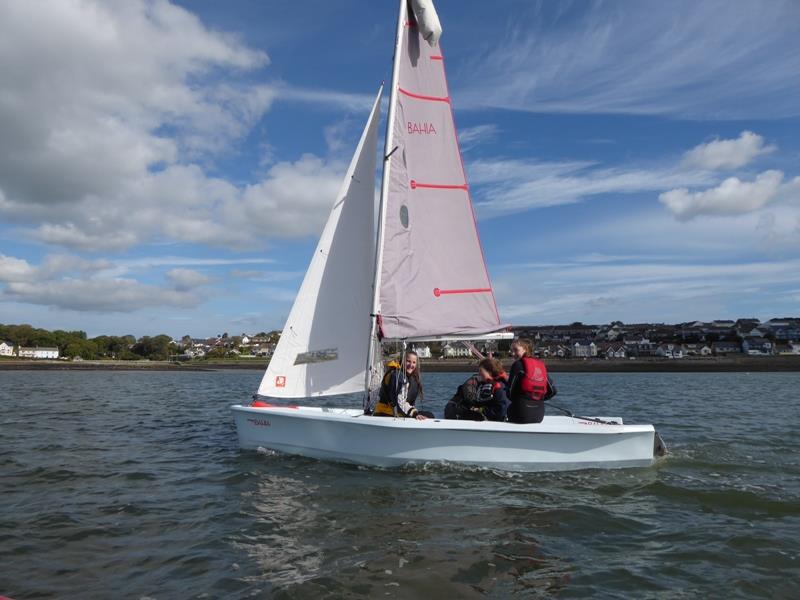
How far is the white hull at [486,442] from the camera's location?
821 cm

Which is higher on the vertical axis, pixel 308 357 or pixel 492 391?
pixel 308 357

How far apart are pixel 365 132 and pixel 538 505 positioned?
A: 7.13 metres

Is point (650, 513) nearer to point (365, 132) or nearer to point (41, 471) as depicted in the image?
point (365, 132)

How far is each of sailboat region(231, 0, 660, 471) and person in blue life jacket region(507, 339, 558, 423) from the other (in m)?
1.16

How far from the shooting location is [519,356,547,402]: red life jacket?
8484 mm

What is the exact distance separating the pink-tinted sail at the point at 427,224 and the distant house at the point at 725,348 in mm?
98900

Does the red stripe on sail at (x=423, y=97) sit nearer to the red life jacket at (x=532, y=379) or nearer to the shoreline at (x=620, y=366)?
the red life jacket at (x=532, y=379)

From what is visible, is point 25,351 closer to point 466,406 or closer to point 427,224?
point 427,224

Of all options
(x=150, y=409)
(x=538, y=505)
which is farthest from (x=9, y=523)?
(x=150, y=409)

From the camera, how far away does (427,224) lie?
10.1 metres

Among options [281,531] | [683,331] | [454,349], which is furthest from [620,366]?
[281,531]

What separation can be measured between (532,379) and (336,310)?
12.2ft

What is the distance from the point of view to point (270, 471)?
8797mm

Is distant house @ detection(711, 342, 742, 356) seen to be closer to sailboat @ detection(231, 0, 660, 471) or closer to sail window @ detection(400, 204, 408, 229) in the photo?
sailboat @ detection(231, 0, 660, 471)
